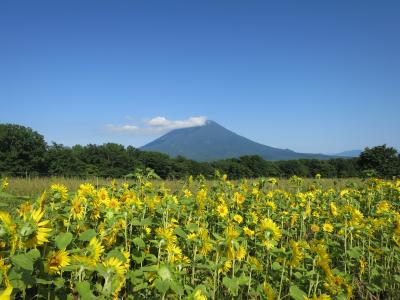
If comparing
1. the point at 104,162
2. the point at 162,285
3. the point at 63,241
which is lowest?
the point at 162,285

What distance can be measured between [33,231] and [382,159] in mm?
20112

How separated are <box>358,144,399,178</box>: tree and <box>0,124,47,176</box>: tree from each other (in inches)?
819

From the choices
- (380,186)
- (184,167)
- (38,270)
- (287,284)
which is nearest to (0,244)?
(38,270)

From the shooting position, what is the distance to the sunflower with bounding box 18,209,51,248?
1.49 metres

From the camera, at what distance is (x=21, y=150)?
26875mm

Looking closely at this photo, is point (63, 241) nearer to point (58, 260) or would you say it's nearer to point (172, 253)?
point (58, 260)

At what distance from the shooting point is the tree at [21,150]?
26.4m

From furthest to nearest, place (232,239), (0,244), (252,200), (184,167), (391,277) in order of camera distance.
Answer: (184,167) < (252,200) < (391,277) < (232,239) < (0,244)

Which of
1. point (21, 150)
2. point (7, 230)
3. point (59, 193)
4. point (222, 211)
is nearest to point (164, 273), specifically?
point (7, 230)

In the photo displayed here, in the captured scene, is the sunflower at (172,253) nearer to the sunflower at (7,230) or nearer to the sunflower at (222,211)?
the sunflower at (7,230)

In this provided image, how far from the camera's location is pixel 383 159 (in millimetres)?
19000

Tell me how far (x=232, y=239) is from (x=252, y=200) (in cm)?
266

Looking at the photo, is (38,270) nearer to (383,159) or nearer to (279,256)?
(279,256)

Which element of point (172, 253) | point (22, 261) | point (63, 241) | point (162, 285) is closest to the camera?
point (22, 261)
